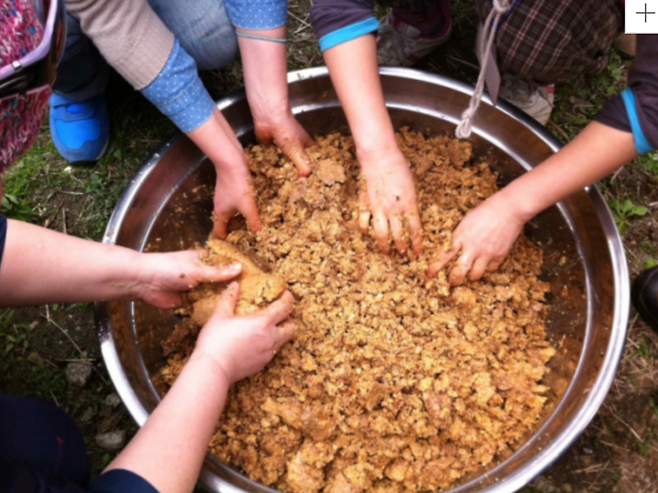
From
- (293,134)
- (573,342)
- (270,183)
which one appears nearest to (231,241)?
(270,183)

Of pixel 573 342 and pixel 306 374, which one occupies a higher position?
pixel 306 374

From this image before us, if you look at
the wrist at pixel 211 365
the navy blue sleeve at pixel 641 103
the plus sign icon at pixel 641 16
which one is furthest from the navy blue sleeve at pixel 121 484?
→ the plus sign icon at pixel 641 16

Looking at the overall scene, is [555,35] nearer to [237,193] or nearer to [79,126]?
[237,193]

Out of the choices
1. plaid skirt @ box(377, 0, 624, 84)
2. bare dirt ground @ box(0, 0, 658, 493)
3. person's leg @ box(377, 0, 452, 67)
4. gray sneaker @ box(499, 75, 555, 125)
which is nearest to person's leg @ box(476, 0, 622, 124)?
plaid skirt @ box(377, 0, 624, 84)

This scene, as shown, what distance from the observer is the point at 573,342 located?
1190mm

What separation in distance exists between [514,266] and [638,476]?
71cm

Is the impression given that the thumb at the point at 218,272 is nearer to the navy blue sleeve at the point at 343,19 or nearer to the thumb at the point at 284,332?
the thumb at the point at 284,332

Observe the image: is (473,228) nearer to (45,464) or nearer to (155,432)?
(155,432)

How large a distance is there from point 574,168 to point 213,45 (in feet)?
3.15

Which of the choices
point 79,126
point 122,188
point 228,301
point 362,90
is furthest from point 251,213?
point 79,126

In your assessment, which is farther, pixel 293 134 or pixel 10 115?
pixel 293 134

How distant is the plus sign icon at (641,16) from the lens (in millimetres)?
971

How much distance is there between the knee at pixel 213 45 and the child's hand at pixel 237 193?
1.15ft

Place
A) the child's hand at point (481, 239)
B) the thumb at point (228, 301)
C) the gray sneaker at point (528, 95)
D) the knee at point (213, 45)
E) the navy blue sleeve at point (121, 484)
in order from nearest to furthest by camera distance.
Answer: the navy blue sleeve at point (121, 484)
the thumb at point (228, 301)
the child's hand at point (481, 239)
the knee at point (213, 45)
the gray sneaker at point (528, 95)
